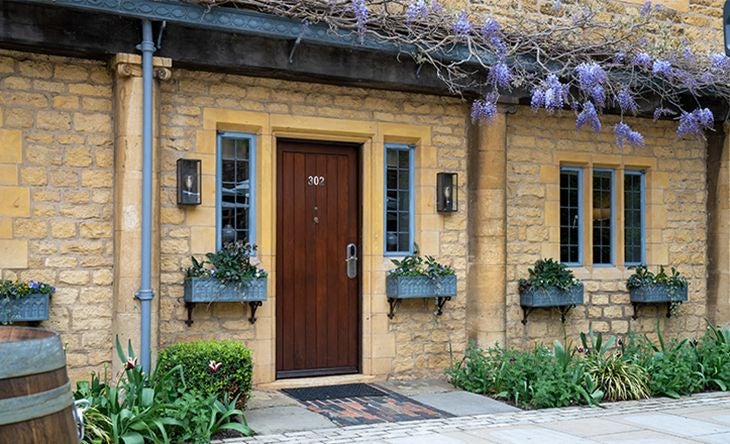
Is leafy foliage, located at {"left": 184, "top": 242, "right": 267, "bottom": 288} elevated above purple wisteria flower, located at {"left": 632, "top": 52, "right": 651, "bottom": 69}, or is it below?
below

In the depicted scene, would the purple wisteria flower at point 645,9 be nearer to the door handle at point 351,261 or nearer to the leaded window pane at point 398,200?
the leaded window pane at point 398,200

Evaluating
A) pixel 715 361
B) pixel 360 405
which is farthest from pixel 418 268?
pixel 715 361

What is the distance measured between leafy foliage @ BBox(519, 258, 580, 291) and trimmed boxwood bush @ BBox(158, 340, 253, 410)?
348 centimetres

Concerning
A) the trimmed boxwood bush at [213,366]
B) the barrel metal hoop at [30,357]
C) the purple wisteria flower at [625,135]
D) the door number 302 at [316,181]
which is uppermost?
the purple wisteria flower at [625,135]

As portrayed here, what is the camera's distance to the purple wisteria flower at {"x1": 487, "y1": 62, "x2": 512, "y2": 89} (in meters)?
8.09

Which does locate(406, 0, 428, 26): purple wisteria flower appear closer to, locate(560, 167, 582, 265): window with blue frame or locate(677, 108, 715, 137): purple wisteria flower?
locate(560, 167, 582, 265): window with blue frame

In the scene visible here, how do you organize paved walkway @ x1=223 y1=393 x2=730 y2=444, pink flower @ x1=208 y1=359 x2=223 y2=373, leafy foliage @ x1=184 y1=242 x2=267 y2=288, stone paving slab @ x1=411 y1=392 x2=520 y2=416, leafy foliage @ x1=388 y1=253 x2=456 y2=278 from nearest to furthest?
1. paved walkway @ x1=223 y1=393 x2=730 y2=444
2. pink flower @ x1=208 y1=359 x2=223 y2=373
3. stone paving slab @ x1=411 y1=392 x2=520 y2=416
4. leafy foliage @ x1=184 y1=242 x2=267 y2=288
5. leafy foliage @ x1=388 y1=253 x2=456 y2=278

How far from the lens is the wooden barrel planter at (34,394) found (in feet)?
10.3

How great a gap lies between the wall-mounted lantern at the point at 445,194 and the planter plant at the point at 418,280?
1.70ft

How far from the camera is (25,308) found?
260 inches

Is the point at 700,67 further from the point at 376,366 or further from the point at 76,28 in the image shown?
the point at 76,28

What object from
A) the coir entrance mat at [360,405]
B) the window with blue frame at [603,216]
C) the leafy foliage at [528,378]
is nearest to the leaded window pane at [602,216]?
the window with blue frame at [603,216]

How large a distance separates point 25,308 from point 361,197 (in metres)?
3.24

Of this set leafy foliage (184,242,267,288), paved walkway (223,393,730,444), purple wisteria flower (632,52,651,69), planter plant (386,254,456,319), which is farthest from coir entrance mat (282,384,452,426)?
purple wisteria flower (632,52,651,69)
